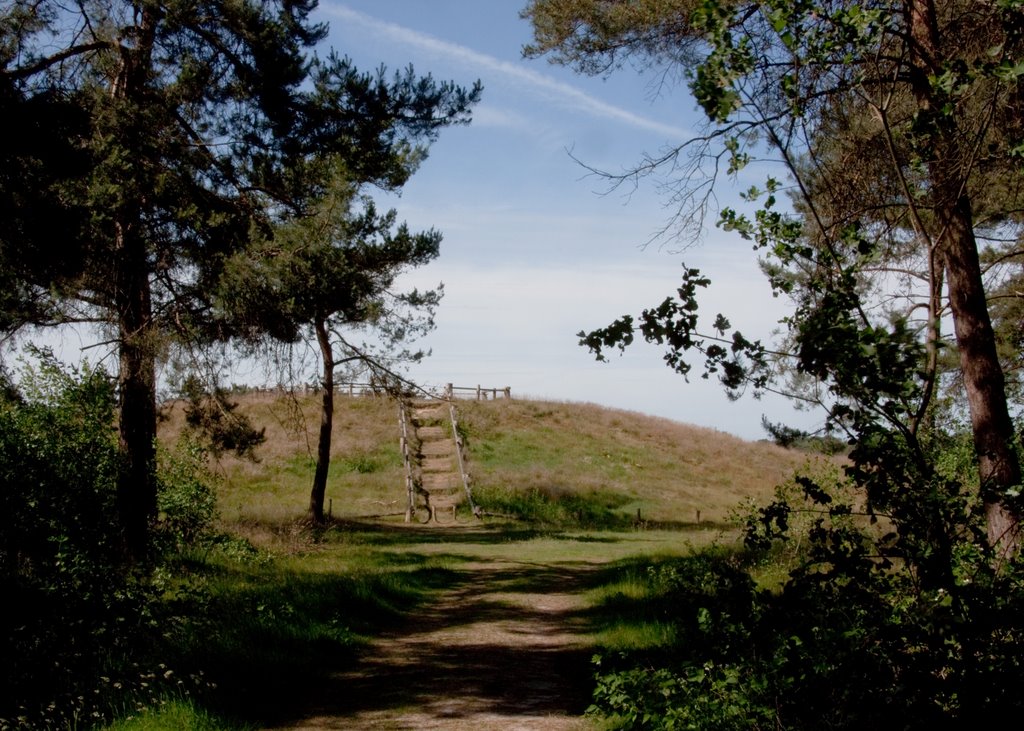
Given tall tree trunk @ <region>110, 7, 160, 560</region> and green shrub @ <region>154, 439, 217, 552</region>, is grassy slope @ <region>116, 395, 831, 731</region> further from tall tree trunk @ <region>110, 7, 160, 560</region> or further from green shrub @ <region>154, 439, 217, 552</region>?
tall tree trunk @ <region>110, 7, 160, 560</region>

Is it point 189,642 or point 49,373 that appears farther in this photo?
point 49,373

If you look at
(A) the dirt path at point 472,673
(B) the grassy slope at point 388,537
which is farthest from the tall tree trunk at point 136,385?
(A) the dirt path at point 472,673

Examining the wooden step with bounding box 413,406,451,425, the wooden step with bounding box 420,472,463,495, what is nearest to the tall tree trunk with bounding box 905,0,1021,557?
the wooden step with bounding box 420,472,463,495

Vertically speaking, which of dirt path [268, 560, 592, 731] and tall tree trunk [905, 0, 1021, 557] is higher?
tall tree trunk [905, 0, 1021, 557]

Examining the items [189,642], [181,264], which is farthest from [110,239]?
[189,642]

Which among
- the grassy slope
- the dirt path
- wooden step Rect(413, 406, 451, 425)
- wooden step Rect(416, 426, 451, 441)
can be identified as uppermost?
wooden step Rect(413, 406, 451, 425)

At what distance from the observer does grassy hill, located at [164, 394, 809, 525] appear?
95.5 ft

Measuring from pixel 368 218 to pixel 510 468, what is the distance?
Result: 1819 centimetres

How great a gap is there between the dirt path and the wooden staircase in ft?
46.9

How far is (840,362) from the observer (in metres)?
4.33

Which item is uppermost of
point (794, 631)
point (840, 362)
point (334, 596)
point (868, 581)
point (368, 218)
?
point (368, 218)

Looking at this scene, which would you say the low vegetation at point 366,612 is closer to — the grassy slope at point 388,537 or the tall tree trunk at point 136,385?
the grassy slope at point 388,537

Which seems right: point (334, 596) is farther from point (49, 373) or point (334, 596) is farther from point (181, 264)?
point (181, 264)

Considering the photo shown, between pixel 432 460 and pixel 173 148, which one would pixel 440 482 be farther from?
pixel 173 148
